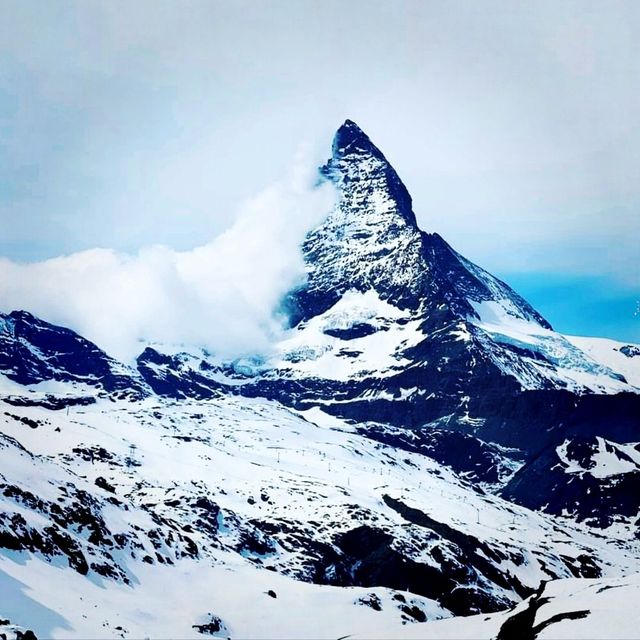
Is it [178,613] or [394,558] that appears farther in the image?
[394,558]

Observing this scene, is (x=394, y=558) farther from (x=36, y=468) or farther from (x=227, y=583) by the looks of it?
(x=36, y=468)

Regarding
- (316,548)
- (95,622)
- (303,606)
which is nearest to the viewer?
(95,622)

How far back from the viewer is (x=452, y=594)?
162000mm

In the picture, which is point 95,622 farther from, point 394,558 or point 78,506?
point 394,558

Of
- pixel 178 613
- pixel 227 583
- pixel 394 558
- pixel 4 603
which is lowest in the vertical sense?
pixel 4 603

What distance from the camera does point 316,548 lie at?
191500 mm

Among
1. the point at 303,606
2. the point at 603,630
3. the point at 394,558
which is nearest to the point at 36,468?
the point at 303,606

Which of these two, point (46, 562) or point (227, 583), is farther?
point (227, 583)

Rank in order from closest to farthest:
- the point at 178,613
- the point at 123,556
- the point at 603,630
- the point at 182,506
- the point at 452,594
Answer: the point at 603,630 < the point at 178,613 < the point at 123,556 < the point at 452,594 < the point at 182,506

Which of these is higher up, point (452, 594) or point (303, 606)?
point (452, 594)

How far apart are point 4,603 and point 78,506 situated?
38.1 m

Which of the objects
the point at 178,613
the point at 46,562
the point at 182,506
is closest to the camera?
the point at 46,562

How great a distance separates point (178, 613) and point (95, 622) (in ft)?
69.1

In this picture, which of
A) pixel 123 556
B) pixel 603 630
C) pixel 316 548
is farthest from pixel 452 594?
pixel 603 630
